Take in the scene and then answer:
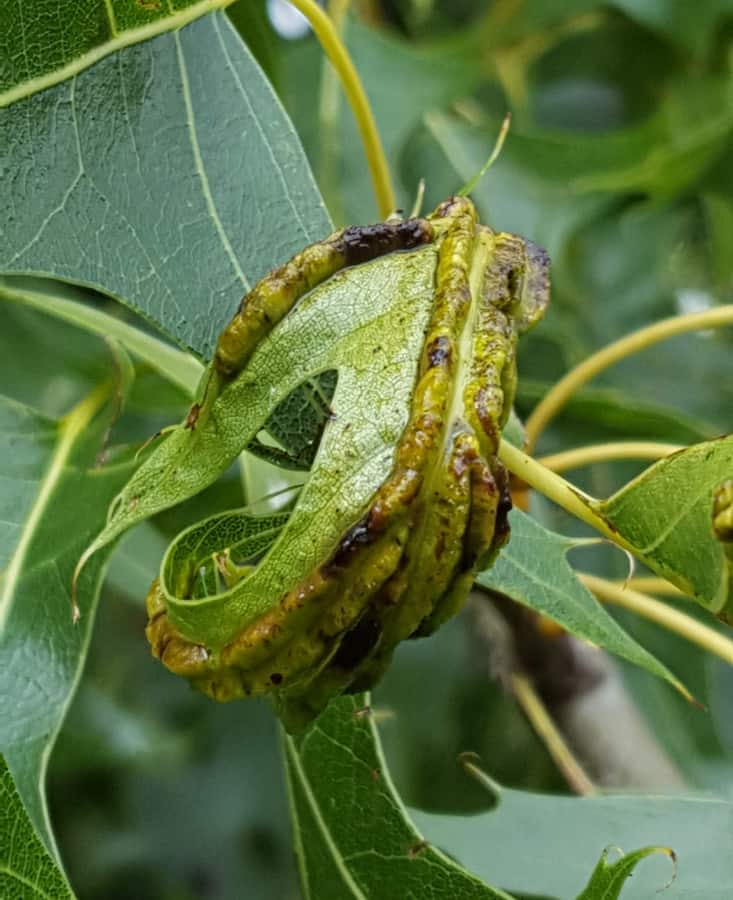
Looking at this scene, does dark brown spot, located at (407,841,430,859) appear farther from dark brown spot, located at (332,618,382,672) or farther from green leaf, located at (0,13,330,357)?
green leaf, located at (0,13,330,357)

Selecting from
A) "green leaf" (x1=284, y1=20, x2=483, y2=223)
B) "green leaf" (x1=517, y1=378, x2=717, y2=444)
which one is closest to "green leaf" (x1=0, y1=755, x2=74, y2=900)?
"green leaf" (x1=517, y1=378, x2=717, y2=444)

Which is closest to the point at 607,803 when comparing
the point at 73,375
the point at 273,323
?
the point at 273,323

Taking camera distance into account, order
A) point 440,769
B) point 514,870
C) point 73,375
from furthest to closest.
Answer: point 440,769 → point 73,375 → point 514,870

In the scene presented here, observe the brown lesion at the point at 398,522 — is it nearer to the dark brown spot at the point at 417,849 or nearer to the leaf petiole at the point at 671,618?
the dark brown spot at the point at 417,849

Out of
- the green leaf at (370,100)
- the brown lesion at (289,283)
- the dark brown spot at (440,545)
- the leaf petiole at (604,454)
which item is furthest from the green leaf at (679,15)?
the dark brown spot at (440,545)

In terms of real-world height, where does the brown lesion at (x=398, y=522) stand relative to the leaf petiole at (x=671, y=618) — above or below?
above

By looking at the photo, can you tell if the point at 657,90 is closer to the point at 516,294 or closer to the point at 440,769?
the point at 440,769
